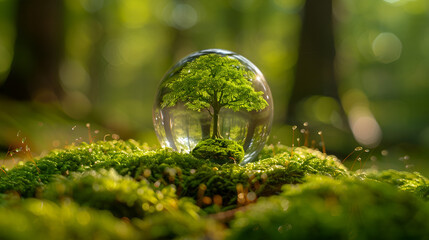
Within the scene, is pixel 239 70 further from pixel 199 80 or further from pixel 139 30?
pixel 139 30

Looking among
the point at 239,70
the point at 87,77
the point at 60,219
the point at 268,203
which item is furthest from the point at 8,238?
the point at 87,77

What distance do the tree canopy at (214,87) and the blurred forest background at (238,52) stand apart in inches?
69.6

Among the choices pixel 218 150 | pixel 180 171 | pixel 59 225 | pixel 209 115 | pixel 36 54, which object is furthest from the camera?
pixel 36 54

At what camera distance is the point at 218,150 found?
4.84 metres

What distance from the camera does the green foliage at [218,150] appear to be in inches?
190

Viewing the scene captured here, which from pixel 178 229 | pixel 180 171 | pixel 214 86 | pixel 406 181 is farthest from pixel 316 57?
pixel 178 229

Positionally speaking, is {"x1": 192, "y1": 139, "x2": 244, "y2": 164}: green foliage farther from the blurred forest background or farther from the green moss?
the green moss

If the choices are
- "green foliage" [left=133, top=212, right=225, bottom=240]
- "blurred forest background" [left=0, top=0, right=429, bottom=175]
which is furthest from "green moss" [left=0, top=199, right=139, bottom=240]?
"blurred forest background" [left=0, top=0, right=429, bottom=175]

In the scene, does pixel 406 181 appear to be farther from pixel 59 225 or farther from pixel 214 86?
pixel 59 225

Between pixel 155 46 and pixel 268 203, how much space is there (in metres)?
40.0

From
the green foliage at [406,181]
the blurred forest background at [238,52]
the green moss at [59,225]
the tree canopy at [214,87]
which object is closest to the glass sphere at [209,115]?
the tree canopy at [214,87]

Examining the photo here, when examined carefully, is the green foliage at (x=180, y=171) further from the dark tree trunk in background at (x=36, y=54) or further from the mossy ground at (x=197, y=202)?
the dark tree trunk in background at (x=36, y=54)

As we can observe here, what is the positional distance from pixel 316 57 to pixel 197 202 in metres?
10.7

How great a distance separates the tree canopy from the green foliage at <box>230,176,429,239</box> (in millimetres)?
2307
